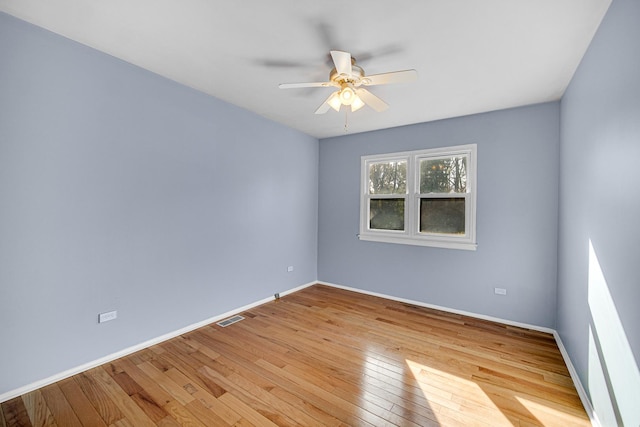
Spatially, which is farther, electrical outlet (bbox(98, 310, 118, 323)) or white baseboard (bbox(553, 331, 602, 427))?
electrical outlet (bbox(98, 310, 118, 323))

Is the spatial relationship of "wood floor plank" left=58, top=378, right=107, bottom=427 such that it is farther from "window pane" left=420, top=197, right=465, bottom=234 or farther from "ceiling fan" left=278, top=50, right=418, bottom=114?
"window pane" left=420, top=197, right=465, bottom=234

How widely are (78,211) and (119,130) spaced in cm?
77

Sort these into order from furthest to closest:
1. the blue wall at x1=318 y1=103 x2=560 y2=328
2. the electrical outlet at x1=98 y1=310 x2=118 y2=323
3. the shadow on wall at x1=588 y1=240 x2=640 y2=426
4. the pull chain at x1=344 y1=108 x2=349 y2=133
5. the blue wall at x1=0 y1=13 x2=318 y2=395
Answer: the pull chain at x1=344 y1=108 x2=349 y2=133
the blue wall at x1=318 y1=103 x2=560 y2=328
the electrical outlet at x1=98 y1=310 x2=118 y2=323
the blue wall at x1=0 y1=13 x2=318 y2=395
the shadow on wall at x1=588 y1=240 x2=640 y2=426

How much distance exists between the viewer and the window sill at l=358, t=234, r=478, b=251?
3414mm

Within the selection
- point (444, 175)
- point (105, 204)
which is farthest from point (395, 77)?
point (105, 204)

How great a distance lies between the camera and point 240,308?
346cm

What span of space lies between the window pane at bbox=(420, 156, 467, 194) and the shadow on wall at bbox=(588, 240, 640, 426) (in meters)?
1.82

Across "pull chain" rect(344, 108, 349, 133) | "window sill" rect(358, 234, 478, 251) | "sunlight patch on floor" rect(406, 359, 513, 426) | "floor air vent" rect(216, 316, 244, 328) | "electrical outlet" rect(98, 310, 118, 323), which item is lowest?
"sunlight patch on floor" rect(406, 359, 513, 426)

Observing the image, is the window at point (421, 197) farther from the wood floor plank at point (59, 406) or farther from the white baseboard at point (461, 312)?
the wood floor plank at point (59, 406)

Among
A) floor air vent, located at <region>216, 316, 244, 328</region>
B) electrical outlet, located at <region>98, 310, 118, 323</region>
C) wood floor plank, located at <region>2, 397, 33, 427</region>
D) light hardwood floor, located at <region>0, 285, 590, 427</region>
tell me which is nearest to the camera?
wood floor plank, located at <region>2, 397, 33, 427</region>

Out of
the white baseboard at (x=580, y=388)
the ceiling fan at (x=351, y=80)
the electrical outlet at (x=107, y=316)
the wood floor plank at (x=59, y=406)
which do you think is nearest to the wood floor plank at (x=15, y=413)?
the wood floor plank at (x=59, y=406)

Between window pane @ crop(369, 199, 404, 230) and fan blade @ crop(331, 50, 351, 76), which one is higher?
fan blade @ crop(331, 50, 351, 76)

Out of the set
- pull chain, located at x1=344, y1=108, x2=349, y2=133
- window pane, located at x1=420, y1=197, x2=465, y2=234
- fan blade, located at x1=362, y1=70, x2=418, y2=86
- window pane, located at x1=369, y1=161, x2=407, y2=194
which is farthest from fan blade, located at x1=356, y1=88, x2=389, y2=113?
window pane, located at x1=420, y1=197, x2=465, y2=234

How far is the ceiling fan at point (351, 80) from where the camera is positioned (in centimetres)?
188
